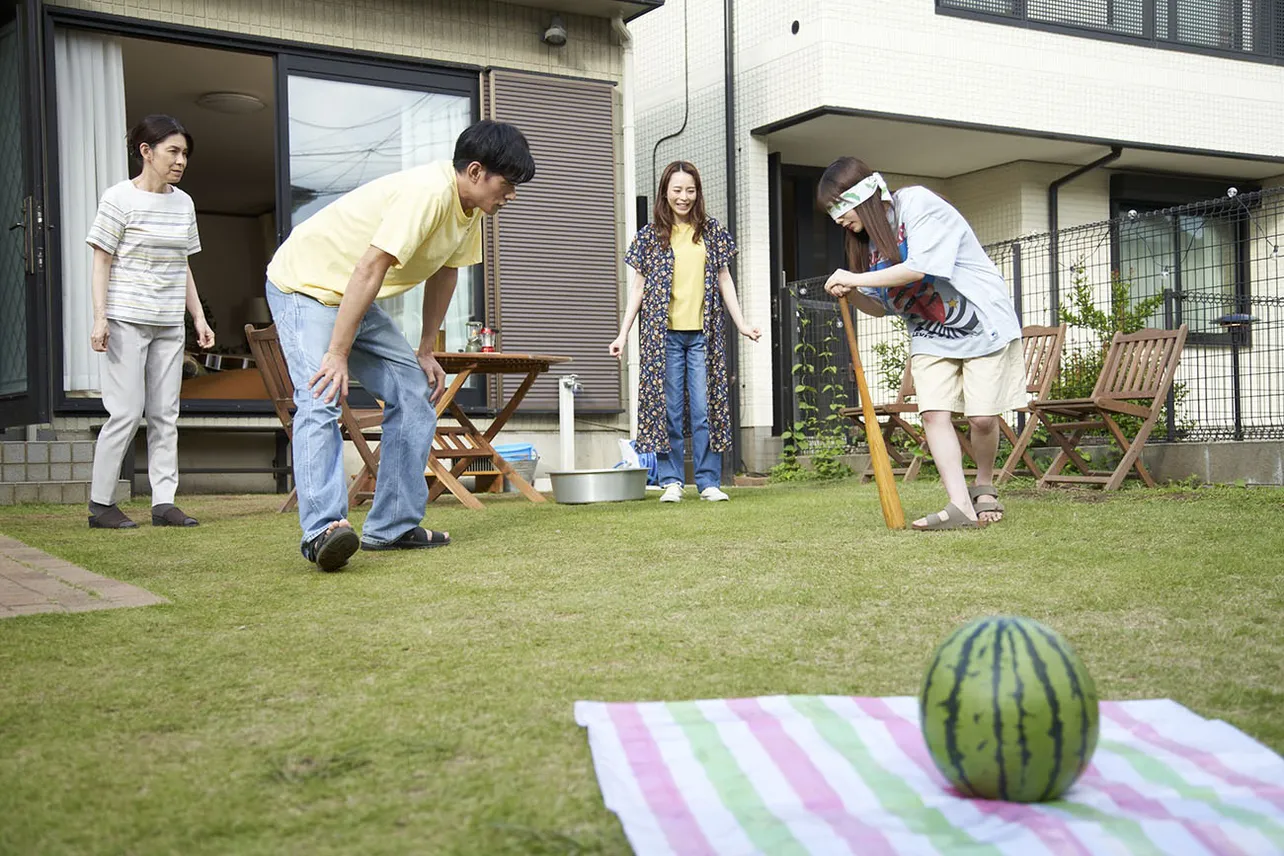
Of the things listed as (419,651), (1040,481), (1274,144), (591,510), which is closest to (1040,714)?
(419,651)

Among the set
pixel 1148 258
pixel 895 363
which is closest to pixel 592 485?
pixel 895 363

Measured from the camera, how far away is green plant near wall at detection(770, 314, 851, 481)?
30.0ft

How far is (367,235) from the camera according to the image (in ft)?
12.5

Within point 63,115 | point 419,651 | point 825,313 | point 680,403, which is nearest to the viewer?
point 419,651

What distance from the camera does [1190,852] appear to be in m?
1.37

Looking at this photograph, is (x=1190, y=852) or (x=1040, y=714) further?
(x=1040, y=714)

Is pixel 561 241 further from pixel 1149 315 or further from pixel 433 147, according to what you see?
pixel 1149 315

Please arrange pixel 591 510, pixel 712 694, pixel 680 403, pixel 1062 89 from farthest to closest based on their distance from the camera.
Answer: pixel 1062 89 < pixel 680 403 < pixel 591 510 < pixel 712 694

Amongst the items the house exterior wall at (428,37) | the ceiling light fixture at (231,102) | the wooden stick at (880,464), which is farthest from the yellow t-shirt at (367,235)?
the ceiling light fixture at (231,102)

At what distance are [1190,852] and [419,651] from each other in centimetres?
153

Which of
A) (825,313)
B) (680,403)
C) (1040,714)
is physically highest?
(825,313)

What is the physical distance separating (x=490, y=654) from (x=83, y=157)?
6620mm

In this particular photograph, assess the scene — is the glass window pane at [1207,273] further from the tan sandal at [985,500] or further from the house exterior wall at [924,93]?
the tan sandal at [985,500]

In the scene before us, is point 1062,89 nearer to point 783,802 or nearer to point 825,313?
point 825,313
